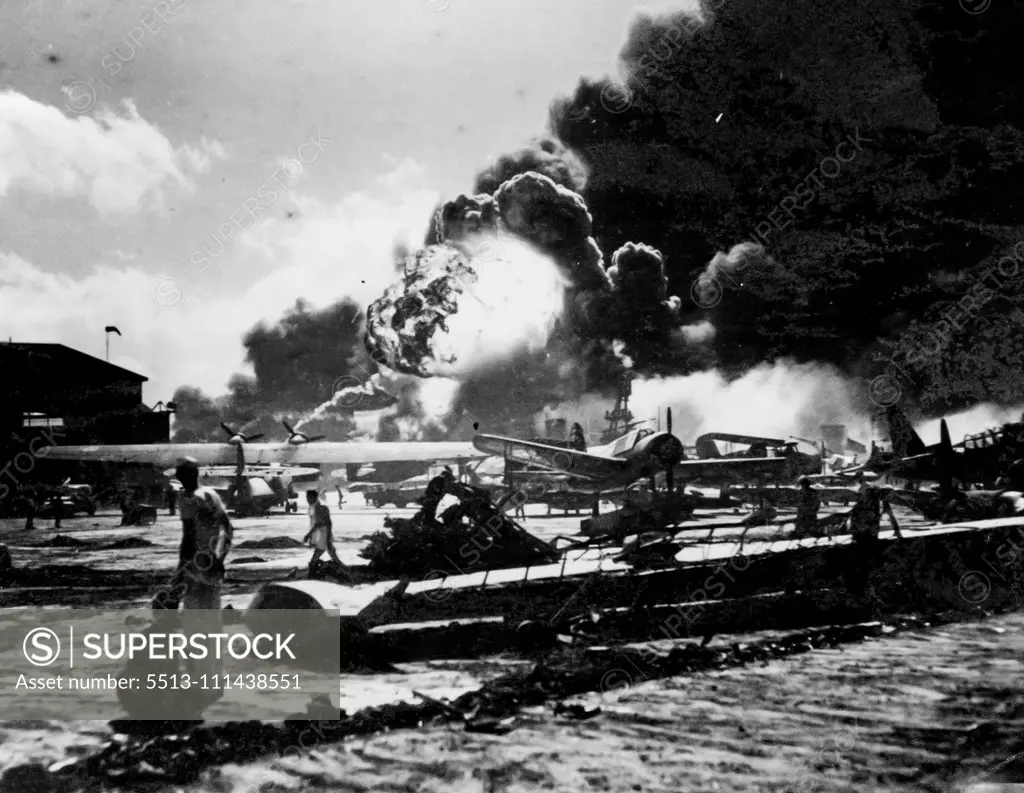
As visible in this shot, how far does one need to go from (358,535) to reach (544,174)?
131 inches

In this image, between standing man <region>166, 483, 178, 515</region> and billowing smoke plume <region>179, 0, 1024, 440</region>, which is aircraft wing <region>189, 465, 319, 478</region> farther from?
billowing smoke plume <region>179, 0, 1024, 440</region>

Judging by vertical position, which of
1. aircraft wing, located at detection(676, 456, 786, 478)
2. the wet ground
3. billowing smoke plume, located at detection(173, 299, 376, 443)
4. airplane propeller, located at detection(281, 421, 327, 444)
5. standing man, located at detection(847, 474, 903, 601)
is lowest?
the wet ground

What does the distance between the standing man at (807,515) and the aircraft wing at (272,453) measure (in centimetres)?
285

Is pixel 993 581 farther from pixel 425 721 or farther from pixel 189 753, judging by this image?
pixel 189 753

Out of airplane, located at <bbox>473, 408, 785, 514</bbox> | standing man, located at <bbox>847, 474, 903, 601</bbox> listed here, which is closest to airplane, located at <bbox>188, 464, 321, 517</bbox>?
airplane, located at <bbox>473, 408, 785, 514</bbox>

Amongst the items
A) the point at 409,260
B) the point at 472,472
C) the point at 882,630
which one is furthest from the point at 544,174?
the point at 882,630

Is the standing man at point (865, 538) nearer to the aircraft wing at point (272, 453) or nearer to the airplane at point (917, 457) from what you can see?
the airplane at point (917, 457)

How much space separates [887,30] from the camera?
247 inches

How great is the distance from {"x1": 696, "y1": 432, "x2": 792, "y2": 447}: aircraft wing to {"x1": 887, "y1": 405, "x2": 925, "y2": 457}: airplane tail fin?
1.36 meters

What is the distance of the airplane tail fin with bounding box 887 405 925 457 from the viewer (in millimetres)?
6590

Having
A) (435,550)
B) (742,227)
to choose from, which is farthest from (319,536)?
(742,227)

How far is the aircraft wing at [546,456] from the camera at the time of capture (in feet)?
18.8

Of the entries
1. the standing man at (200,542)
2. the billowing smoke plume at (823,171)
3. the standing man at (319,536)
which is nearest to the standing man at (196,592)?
the standing man at (200,542)

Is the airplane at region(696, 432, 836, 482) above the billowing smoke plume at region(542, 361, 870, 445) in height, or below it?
below
